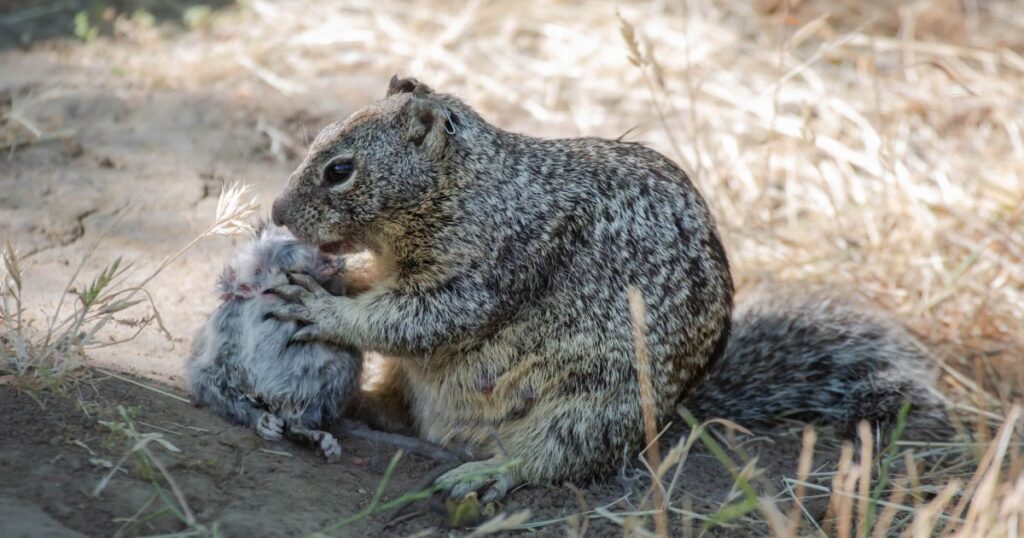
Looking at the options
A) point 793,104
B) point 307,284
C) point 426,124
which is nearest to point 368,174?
point 426,124

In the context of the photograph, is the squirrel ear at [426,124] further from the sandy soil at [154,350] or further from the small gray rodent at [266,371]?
the sandy soil at [154,350]

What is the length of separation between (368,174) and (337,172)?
13 cm

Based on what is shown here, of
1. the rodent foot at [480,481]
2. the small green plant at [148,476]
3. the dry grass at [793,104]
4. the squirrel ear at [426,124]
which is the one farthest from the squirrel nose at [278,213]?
the dry grass at [793,104]

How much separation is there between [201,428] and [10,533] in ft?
3.35

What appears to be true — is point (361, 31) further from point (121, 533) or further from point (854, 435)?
point (121, 533)

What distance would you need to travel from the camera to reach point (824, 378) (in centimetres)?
492

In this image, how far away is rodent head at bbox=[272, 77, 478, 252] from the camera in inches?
165

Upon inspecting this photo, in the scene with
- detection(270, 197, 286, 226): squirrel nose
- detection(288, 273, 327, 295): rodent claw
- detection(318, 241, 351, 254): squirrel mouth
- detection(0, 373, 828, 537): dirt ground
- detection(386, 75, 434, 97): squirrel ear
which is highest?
detection(386, 75, 434, 97): squirrel ear

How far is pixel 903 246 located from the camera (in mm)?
6207

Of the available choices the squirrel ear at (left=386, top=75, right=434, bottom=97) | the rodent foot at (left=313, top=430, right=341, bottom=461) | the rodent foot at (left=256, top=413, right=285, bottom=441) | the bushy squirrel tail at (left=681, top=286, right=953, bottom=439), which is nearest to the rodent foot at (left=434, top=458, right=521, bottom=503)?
the rodent foot at (left=313, top=430, right=341, bottom=461)

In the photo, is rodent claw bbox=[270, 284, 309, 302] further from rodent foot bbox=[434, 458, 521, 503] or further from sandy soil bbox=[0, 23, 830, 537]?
rodent foot bbox=[434, 458, 521, 503]

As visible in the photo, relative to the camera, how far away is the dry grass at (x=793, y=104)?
566cm

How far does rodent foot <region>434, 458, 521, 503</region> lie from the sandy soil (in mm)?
68

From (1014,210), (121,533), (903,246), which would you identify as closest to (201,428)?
(121,533)
